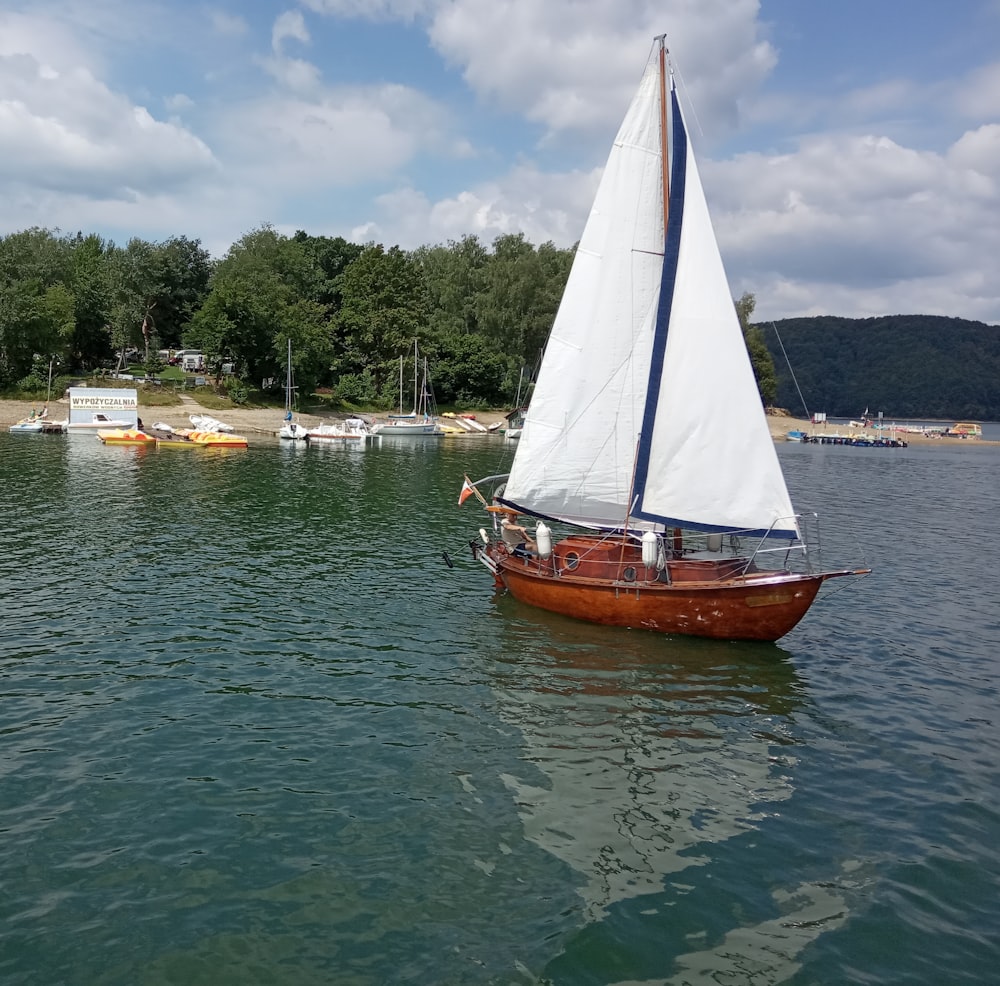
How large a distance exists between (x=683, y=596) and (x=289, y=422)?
265 feet

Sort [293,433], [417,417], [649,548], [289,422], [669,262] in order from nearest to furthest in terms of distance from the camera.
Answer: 1. [669,262]
2. [649,548]
3. [293,433]
4. [289,422]
5. [417,417]

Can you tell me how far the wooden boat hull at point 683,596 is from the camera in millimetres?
23219

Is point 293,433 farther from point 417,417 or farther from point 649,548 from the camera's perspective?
point 649,548

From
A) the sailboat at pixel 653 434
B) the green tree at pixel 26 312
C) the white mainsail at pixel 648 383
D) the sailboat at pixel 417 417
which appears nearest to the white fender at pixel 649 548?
the sailboat at pixel 653 434

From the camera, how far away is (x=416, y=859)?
12.9 meters

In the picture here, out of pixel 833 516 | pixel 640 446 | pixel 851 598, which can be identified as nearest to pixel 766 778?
Answer: pixel 640 446

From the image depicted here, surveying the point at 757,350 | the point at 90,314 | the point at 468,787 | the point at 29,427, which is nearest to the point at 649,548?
the point at 468,787

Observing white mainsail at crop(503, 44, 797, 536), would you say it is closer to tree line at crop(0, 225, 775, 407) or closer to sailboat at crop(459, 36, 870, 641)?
sailboat at crop(459, 36, 870, 641)

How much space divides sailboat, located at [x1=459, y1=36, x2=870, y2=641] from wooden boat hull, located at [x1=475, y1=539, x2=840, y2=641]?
5cm

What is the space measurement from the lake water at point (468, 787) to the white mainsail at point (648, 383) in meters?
4.31

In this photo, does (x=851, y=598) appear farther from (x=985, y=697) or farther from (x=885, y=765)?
(x=885, y=765)

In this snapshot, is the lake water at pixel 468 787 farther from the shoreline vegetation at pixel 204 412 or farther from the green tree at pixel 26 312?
the green tree at pixel 26 312

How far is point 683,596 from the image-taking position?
23.9m

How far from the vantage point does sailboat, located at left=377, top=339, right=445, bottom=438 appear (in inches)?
4188
